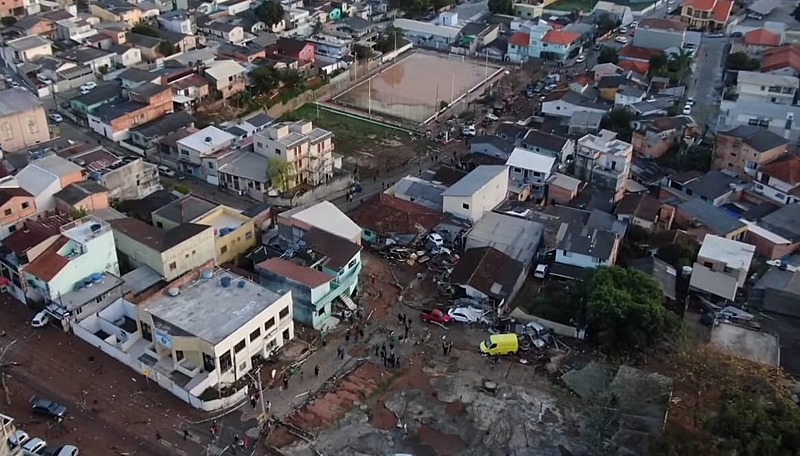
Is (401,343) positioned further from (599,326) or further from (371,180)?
(371,180)

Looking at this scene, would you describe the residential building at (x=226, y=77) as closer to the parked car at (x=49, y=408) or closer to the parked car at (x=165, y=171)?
the parked car at (x=165, y=171)

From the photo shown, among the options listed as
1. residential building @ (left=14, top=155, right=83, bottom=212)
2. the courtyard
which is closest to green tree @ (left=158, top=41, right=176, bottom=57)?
the courtyard

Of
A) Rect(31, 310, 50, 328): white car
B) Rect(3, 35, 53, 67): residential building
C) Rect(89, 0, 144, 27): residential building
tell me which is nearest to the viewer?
Rect(31, 310, 50, 328): white car

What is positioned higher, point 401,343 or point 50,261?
point 50,261

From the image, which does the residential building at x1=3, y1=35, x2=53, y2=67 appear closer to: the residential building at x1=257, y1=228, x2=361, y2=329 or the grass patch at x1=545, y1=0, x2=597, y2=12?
the residential building at x1=257, y1=228, x2=361, y2=329

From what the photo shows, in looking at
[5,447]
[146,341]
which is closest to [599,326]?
[146,341]

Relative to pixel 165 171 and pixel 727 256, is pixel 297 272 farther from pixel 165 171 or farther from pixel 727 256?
pixel 727 256
